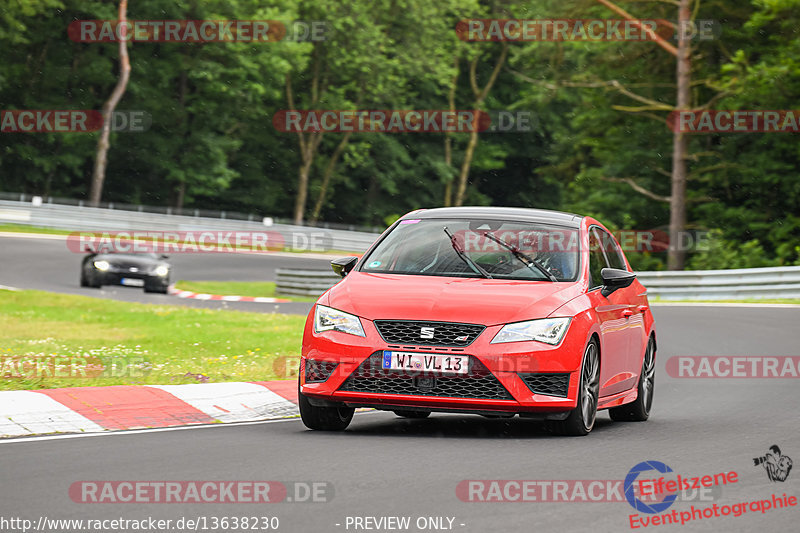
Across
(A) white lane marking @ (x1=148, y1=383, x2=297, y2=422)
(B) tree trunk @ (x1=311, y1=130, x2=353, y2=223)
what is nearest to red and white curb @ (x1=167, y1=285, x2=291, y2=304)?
(A) white lane marking @ (x1=148, y1=383, x2=297, y2=422)

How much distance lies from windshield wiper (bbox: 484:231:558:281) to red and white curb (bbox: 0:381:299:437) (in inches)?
86.1

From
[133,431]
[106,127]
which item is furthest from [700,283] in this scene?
[106,127]

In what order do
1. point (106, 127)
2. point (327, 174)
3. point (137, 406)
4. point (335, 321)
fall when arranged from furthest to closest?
point (327, 174)
point (106, 127)
point (137, 406)
point (335, 321)

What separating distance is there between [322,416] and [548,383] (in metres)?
1.63

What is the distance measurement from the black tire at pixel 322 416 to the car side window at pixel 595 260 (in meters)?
2.05

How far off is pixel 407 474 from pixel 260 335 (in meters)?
11.5

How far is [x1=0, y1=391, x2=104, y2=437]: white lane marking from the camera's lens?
9.23 meters

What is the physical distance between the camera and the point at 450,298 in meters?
9.16

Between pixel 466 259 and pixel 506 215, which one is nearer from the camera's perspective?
pixel 466 259

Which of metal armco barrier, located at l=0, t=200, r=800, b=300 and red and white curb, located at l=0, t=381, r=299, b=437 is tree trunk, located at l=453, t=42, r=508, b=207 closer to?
metal armco barrier, located at l=0, t=200, r=800, b=300

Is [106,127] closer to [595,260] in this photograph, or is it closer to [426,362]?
[595,260]

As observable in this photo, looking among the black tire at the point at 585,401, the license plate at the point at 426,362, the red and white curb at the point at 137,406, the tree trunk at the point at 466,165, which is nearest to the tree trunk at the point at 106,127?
A: the tree trunk at the point at 466,165

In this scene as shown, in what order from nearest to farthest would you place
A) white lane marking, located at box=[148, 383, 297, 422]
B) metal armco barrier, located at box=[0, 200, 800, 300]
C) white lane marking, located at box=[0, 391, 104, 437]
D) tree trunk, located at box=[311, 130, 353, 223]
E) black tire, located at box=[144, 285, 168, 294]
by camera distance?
white lane marking, located at box=[0, 391, 104, 437] < white lane marking, located at box=[148, 383, 297, 422] < metal armco barrier, located at box=[0, 200, 800, 300] < black tire, located at box=[144, 285, 168, 294] < tree trunk, located at box=[311, 130, 353, 223]

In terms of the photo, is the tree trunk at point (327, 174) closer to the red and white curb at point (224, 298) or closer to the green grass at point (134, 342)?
the red and white curb at point (224, 298)
